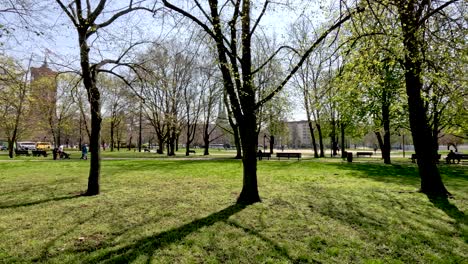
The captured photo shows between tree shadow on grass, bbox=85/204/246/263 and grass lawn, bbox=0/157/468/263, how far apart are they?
0.05 feet

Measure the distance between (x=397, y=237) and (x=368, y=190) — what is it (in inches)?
207

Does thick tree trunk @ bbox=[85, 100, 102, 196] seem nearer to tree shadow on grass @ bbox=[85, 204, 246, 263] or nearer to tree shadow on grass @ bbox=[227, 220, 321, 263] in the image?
tree shadow on grass @ bbox=[85, 204, 246, 263]

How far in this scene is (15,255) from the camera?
4.59 m

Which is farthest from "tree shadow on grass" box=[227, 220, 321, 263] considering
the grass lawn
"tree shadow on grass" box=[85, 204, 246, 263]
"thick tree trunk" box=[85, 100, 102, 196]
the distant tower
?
the distant tower

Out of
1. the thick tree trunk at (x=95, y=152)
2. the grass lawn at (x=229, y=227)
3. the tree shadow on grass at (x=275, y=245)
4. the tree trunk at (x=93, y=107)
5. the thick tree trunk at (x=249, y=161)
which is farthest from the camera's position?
the thick tree trunk at (x=95, y=152)

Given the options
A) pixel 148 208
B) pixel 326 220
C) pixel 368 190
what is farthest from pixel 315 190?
pixel 148 208

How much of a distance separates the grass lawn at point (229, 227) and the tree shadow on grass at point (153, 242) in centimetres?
2

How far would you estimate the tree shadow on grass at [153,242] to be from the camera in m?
4.46

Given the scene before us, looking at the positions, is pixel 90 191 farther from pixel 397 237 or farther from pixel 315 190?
pixel 397 237

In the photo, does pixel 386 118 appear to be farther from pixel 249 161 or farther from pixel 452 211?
pixel 249 161

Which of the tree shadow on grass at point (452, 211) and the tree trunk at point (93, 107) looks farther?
the tree trunk at point (93, 107)

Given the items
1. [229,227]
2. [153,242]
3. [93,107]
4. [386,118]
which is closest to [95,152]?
[93,107]

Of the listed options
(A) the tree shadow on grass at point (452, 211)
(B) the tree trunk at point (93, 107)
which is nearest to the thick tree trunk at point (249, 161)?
(A) the tree shadow on grass at point (452, 211)

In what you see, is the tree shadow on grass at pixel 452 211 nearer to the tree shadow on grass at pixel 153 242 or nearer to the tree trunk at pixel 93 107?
the tree shadow on grass at pixel 153 242
